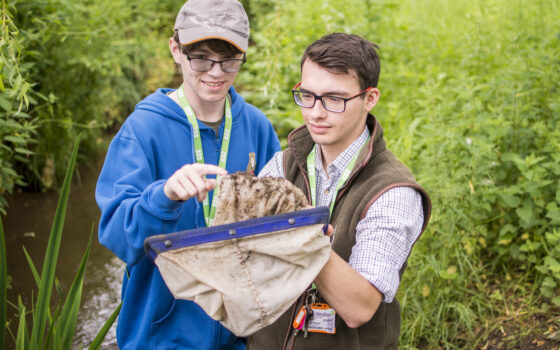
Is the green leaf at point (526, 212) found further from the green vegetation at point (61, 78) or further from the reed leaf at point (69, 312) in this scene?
the green vegetation at point (61, 78)

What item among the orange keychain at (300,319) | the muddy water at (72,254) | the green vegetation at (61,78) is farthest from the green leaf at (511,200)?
the green vegetation at (61,78)

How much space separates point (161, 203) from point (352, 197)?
67 centimetres

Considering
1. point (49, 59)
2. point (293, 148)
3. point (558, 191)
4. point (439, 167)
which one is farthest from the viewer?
point (49, 59)

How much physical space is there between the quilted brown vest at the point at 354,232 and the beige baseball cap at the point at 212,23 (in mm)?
687

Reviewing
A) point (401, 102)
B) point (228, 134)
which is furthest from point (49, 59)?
point (228, 134)

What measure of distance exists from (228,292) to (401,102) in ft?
13.1

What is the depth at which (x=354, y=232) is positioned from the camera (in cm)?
188

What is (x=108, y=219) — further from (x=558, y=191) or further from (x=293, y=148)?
(x=558, y=191)

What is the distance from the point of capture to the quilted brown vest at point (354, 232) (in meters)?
1.87

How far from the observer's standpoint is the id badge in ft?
6.33

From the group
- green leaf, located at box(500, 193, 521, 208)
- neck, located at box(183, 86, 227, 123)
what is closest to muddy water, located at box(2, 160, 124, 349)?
neck, located at box(183, 86, 227, 123)

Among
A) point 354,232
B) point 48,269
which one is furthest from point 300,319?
point 48,269

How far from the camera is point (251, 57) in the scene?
7.65m

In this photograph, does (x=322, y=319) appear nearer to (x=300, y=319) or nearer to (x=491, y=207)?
(x=300, y=319)
